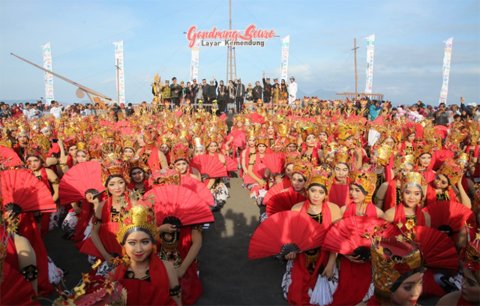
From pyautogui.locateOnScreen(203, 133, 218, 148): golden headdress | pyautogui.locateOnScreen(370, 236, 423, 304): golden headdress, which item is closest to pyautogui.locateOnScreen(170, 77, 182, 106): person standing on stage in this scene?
pyautogui.locateOnScreen(203, 133, 218, 148): golden headdress

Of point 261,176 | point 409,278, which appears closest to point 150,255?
point 409,278

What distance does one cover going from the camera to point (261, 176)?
7.53m

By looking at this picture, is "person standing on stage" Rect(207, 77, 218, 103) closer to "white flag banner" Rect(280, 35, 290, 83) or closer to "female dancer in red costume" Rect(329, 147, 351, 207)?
"white flag banner" Rect(280, 35, 290, 83)

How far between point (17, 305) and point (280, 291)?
2.93 meters

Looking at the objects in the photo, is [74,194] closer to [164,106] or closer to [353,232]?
[353,232]

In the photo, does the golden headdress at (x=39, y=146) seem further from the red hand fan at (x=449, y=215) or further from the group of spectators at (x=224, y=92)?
the group of spectators at (x=224, y=92)

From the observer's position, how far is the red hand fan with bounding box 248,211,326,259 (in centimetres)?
341

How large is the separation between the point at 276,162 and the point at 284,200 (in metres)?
2.16

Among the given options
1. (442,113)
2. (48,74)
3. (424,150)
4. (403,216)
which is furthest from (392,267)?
(48,74)

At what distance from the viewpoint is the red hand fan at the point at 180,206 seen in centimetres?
344

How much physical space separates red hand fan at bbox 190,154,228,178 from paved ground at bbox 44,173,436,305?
1024 mm

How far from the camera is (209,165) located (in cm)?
672

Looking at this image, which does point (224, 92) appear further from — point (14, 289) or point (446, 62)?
point (14, 289)

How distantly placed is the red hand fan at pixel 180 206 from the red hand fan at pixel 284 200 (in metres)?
1.36
